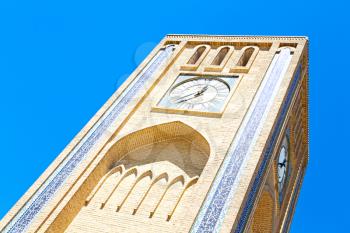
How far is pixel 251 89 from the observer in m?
9.70

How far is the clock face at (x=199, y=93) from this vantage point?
966 cm

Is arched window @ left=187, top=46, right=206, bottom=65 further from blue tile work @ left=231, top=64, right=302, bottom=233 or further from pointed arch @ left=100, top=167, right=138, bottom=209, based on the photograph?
pointed arch @ left=100, top=167, right=138, bottom=209

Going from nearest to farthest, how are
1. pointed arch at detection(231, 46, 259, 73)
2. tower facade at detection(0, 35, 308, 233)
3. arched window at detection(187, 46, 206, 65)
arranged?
tower facade at detection(0, 35, 308, 233), pointed arch at detection(231, 46, 259, 73), arched window at detection(187, 46, 206, 65)

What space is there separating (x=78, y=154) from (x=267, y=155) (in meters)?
3.08

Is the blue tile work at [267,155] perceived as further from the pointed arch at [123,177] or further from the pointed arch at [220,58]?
the pointed arch at [123,177]

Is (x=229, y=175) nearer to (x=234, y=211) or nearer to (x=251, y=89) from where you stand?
(x=234, y=211)

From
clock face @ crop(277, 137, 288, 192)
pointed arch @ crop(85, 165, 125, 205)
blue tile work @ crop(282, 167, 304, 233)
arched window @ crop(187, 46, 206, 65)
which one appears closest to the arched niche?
pointed arch @ crop(85, 165, 125, 205)

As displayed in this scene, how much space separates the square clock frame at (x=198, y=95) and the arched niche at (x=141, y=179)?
53 centimetres

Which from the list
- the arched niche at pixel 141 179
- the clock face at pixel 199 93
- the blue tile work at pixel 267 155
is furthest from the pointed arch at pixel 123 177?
the blue tile work at pixel 267 155

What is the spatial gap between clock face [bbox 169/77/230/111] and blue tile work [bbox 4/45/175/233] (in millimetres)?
836

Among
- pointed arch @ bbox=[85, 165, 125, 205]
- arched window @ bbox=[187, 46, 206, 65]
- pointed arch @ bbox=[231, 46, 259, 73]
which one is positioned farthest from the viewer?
arched window @ bbox=[187, 46, 206, 65]

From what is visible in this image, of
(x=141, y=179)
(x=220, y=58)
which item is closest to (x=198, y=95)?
(x=220, y=58)

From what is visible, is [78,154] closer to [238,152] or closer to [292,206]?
[238,152]

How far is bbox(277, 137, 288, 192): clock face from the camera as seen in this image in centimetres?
979
